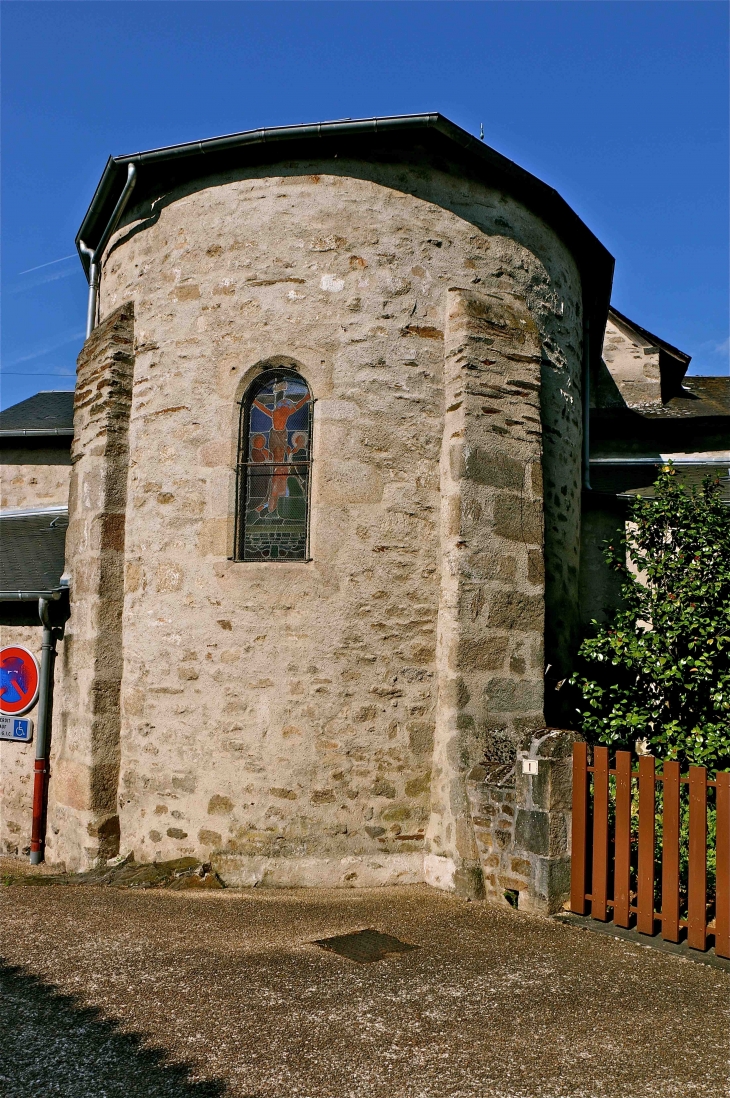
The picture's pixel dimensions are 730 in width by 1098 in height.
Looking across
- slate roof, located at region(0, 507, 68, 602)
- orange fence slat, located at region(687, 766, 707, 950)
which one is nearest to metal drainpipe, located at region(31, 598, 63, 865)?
slate roof, located at region(0, 507, 68, 602)

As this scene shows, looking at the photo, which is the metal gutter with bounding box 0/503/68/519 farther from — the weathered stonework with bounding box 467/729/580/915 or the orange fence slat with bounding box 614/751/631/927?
the orange fence slat with bounding box 614/751/631/927

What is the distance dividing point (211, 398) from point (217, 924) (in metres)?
3.95

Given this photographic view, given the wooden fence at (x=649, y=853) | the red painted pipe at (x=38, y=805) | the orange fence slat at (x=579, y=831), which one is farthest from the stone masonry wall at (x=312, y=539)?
the wooden fence at (x=649, y=853)

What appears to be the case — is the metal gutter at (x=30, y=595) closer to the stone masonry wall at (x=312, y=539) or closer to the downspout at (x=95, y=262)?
the stone masonry wall at (x=312, y=539)

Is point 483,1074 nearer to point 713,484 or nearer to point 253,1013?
point 253,1013

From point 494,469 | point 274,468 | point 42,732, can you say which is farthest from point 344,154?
point 42,732

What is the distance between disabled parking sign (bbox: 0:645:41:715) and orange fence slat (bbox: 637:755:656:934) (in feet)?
17.7

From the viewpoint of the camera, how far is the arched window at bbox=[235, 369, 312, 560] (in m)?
7.14

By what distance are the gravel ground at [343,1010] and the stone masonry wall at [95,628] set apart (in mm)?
1415

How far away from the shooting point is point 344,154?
7.32m

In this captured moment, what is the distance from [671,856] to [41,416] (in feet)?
32.1

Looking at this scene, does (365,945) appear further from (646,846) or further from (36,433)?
(36,433)

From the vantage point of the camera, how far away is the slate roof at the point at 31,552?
8.23m

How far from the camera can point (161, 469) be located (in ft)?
24.3
